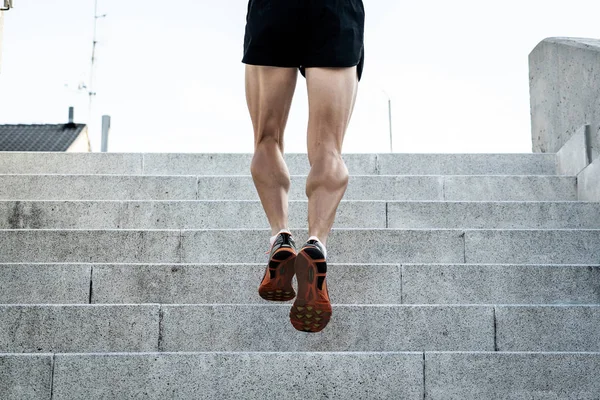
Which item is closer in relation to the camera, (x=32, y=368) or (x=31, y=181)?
(x=32, y=368)

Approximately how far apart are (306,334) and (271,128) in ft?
2.91

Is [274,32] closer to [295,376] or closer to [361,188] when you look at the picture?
[295,376]

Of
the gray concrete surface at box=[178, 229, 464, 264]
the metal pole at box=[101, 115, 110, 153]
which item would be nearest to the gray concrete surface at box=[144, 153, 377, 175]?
the gray concrete surface at box=[178, 229, 464, 264]

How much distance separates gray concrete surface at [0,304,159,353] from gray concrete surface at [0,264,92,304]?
0.37 metres

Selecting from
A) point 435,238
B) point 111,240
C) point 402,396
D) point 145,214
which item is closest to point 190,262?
point 111,240

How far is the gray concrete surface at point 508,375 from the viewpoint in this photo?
3244 mm

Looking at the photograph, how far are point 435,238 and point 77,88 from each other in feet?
47.8

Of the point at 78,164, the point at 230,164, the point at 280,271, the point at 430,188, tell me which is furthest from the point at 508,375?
the point at 78,164

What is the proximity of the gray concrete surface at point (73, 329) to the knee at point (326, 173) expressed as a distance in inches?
36.8

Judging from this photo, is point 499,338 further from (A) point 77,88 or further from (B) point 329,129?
(A) point 77,88

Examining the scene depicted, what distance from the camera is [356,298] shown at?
3979mm

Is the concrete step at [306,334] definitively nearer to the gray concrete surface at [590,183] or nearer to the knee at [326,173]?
the knee at [326,173]

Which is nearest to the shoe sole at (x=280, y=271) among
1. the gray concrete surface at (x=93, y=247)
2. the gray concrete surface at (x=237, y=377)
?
the gray concrete surface at (x=237, y=377)

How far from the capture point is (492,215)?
511cm
